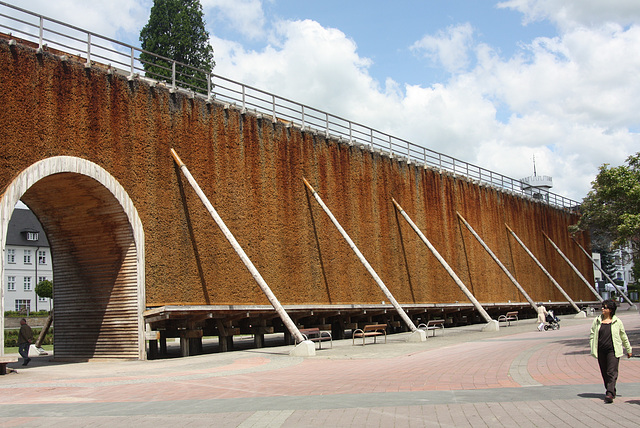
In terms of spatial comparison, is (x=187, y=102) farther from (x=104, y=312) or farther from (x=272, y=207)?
(x=104, y=312)

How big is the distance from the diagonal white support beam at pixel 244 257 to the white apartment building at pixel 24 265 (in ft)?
149

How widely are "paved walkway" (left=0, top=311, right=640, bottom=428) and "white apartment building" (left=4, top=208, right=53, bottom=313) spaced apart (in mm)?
48501

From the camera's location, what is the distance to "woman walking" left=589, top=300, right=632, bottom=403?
7.59 m

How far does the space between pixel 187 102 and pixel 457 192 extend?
18.7m

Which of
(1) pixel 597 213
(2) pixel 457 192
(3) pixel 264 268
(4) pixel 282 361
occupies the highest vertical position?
(2) pixel 457 192

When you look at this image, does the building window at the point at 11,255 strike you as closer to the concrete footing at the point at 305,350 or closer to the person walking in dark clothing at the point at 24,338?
the person walking in dark clothing at the point at 24,338

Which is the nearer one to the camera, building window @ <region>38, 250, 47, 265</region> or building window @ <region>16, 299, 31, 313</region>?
building window @ <region>16, 299, 31, 313</region>

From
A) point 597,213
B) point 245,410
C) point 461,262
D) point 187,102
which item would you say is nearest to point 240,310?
point 187,102

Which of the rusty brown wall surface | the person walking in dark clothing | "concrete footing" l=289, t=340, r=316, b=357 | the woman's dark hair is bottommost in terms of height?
"concrete footing" l=289, t=340, r=316, b=357

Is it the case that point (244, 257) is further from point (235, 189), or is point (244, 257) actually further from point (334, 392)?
point (334, 392)

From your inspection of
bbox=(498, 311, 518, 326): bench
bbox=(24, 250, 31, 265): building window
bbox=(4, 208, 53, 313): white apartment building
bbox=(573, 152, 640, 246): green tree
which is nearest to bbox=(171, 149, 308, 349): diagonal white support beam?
bbox=(573, 152, 640, 246): green tree

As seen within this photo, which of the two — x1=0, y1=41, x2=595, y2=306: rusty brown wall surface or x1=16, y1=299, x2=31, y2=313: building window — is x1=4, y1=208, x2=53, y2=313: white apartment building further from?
x1=0, y1=41, x2=595, y2=306: rusty brown wall surface

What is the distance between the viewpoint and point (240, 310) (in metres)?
16.8

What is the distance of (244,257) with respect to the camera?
55.4 feet
